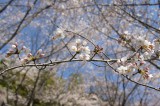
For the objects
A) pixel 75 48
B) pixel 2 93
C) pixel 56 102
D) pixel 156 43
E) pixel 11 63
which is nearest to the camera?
pixel 75 48

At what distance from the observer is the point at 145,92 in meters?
16.2

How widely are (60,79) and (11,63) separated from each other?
5.89 m

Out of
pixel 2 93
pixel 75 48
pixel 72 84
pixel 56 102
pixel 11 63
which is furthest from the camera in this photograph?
pixel 72 84

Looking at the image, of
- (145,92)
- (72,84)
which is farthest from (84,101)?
(145,92)

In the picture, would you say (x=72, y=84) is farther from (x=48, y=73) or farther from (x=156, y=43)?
(x=156, y=43)

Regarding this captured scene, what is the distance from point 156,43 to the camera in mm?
3467

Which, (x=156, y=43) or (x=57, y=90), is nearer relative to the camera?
(x=156, y=43)

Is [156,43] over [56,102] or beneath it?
beneath

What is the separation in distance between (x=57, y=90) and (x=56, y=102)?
3.01 ft

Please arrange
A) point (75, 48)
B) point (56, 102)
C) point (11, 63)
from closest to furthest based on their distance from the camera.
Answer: point (75, 48) < point (11, 63) < point (56, 102)

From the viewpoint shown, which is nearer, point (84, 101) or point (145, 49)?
point (145, 49)

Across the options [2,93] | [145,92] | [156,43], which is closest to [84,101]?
[145,92]

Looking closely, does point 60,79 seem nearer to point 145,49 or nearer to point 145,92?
point 145,92

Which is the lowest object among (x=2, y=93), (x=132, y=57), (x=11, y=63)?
(x=132, y=57)
